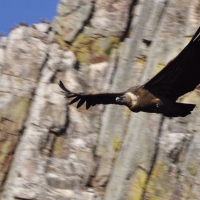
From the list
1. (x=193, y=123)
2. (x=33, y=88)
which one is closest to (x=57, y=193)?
(x=33, y=88)

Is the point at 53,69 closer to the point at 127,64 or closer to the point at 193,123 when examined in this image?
the point at 127,64

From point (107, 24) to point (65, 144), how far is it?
10.6 feet

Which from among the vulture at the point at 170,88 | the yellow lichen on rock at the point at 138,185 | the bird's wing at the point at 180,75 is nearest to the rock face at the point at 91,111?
the yellow lichen on rock at the point at 138,185

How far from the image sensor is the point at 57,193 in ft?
62.9

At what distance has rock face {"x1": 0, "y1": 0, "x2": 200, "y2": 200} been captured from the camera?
57.3ft

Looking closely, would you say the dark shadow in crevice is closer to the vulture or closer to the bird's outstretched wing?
the bird's outstretched wing

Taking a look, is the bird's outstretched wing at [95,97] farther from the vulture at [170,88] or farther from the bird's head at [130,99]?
the bird's head at [130,99]

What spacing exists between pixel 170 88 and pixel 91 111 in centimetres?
841

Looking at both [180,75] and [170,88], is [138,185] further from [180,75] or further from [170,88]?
[180,75]

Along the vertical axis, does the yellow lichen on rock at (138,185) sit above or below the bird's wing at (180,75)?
below

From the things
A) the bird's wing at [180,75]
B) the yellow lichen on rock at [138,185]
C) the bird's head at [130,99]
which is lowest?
the yellow lichen on rock at [138,185]

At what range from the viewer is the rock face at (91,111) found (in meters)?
17.5

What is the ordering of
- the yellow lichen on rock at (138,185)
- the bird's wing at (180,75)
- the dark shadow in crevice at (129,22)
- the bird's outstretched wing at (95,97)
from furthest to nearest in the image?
1. the dark shadow in crevice at (129,22)
2. the yellow lichen on rock at (138,185)
3. the bird's outstretched wing at (95,97)
4. the bird's wing at (180,75)

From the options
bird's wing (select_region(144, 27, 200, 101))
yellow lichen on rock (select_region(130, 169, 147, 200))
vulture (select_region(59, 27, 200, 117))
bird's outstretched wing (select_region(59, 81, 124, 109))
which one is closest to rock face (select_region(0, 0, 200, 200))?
yellow lichen on rock (select_region(130, 169, 147, 200))
